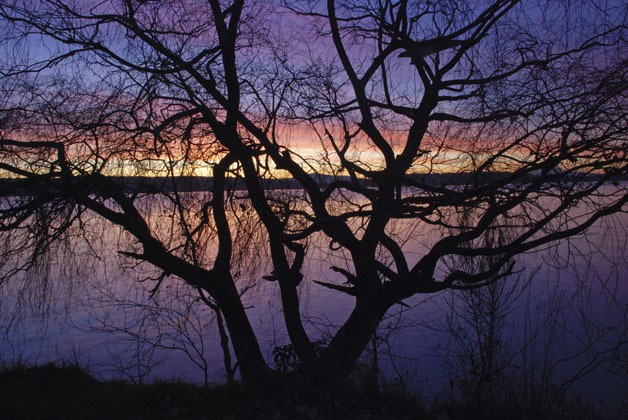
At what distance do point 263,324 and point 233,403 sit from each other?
20.5ft

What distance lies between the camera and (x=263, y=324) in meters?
10.3

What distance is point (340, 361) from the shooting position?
15.1 ft

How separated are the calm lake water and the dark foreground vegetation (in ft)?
2.69

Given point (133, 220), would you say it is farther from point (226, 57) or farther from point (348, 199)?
point (348, 199)

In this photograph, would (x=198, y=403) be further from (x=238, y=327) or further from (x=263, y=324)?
(x=263, y=324)

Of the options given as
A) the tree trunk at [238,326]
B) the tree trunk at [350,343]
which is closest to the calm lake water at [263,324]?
the tree trunk at [238,326]

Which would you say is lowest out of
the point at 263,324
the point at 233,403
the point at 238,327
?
the point at 233,403

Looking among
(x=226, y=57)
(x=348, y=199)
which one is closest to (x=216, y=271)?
(x=348, y=199)

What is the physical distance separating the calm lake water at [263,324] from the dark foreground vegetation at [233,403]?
819mm

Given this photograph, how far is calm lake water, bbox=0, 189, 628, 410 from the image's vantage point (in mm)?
5734

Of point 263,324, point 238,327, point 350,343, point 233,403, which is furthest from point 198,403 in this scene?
point 263,324

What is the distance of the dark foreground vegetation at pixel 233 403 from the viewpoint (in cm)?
387

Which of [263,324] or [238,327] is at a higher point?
[263,324]

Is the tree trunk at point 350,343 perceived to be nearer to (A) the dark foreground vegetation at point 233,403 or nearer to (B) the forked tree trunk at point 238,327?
(A) the dark foreground vegetation at point 233,403
